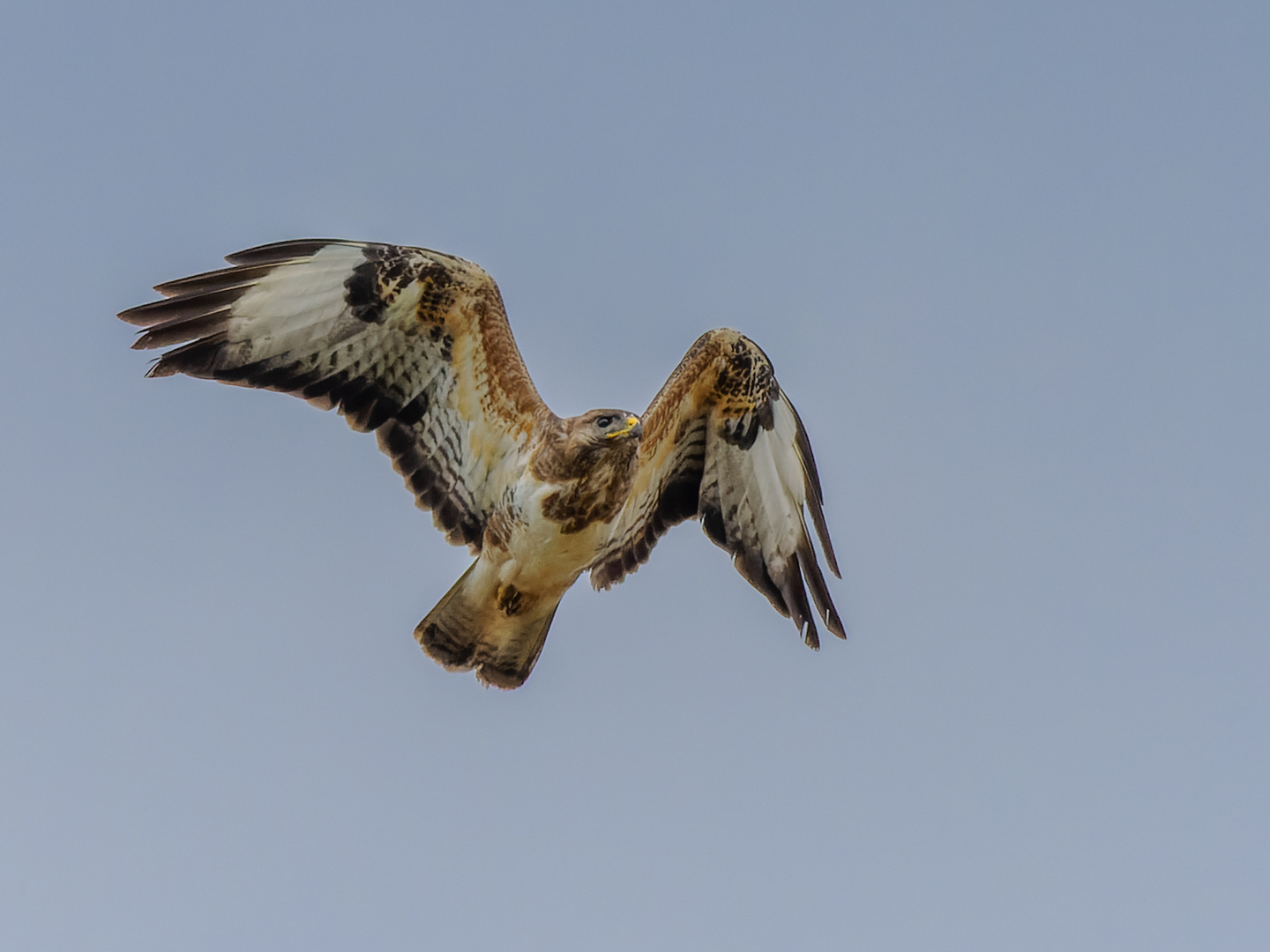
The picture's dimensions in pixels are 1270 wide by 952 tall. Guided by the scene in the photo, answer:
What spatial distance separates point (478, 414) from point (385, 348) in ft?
2.73

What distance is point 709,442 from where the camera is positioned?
11.9m

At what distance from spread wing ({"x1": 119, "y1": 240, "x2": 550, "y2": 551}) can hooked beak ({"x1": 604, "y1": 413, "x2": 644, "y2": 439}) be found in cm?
89

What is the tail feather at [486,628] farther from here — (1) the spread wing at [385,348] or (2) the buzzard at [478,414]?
(1) the spread wing at [385,348]

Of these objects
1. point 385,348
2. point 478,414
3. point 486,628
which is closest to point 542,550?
point 486,628

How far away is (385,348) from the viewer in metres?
10.8

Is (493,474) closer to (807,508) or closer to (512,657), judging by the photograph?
(512,657)

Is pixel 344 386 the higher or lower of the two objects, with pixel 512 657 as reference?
higher

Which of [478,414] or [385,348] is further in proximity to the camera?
[478,414]

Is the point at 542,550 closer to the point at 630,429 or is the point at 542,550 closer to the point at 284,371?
the point at 630,429

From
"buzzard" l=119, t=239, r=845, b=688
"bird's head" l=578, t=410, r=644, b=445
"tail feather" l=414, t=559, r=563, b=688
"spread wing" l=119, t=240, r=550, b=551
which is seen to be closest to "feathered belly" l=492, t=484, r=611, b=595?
"buzzard" l=119, t=239, r=845, b=688

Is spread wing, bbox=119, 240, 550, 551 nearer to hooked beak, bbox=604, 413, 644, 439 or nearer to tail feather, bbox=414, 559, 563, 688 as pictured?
tail feather, bbox=414, 559, 563, 688

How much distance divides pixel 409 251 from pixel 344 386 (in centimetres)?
111

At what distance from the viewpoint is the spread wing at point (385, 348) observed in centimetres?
1034

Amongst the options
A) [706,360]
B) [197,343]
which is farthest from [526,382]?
[197,343]
